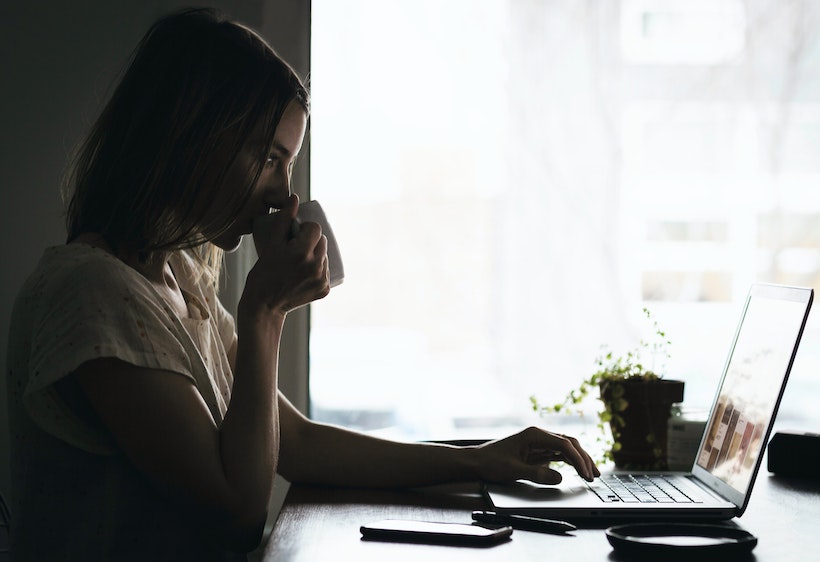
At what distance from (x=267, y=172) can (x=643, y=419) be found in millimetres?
729

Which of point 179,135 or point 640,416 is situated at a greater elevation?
point 179,135

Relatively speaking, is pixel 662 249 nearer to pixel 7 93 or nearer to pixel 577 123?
pixel 577 123

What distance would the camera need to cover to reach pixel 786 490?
1.29 metres

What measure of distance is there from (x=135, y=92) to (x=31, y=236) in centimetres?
77

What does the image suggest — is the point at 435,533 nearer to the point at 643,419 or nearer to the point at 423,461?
the point at 423,461

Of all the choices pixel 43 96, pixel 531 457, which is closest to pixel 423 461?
pixel 531 457

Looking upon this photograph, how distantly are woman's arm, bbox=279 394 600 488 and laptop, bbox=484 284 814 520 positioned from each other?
0.03m

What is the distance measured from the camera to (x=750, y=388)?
46.8 inches

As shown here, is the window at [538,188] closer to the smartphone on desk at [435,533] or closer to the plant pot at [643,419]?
the plant pot at [643,419]

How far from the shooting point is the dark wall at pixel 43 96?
1.73m

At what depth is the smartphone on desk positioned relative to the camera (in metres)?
0.94

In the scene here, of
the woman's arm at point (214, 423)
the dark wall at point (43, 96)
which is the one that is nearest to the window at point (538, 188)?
the dark wall at point (43, 96)

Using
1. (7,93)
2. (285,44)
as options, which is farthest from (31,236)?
(285,44)

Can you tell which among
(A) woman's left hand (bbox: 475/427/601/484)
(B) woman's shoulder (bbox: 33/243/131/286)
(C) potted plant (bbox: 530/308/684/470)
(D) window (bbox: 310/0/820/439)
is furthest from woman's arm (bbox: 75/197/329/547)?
(D) window (bbox: 310/0/820/439)
